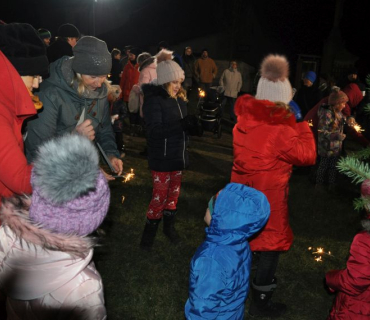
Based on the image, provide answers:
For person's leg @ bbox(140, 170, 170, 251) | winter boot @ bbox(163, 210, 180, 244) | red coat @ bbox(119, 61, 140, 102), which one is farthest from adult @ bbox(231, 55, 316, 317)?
red coat @ bbox(119, 61, 140, 102)

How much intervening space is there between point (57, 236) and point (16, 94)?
1.03 meters

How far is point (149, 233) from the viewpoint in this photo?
14.8 ft

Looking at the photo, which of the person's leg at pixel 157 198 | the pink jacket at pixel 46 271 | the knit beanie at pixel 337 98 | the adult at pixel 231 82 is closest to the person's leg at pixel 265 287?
the person's leg at pixel 157 198

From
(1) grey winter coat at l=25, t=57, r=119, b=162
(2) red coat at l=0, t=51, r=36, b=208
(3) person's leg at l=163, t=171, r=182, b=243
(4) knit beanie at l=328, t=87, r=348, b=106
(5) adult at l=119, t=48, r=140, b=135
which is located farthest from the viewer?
(5) adult at l=119, t=48, r=140, b=135

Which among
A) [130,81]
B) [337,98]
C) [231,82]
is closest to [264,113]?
[337,98]

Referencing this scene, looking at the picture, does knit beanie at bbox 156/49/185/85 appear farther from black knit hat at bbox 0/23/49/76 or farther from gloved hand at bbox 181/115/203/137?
black knit hat at bbox 0/23/49/76

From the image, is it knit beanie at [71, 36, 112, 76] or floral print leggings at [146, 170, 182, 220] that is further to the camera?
floral print leggings at [146, 170, 182, 220]

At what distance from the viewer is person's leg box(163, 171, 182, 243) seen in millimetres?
4375

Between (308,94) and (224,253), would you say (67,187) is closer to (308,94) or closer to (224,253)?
(224,253)

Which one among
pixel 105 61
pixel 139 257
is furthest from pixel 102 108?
pixel 139 257

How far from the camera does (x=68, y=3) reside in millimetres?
40688

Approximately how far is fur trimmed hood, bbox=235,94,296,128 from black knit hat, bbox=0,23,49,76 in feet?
5.65

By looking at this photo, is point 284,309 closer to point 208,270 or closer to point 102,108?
point 208,270

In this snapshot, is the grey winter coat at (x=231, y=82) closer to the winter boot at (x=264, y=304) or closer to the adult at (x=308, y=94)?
the adult at (x=308, y=94)
